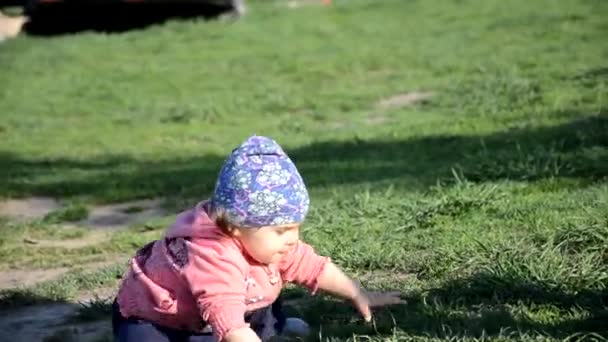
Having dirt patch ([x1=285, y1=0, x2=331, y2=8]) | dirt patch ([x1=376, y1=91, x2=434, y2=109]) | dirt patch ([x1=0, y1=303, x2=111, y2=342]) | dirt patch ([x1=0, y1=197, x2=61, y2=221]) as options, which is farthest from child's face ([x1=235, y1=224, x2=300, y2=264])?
dirt patch ([x1=285, y1=0, x2=331, y2=8])

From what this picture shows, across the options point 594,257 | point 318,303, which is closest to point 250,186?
point 318,303

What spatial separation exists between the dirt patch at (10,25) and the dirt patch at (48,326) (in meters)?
10.1

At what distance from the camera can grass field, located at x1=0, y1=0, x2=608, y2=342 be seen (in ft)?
14.0

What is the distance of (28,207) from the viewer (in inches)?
273

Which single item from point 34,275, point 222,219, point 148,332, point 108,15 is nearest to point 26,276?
point 34,275

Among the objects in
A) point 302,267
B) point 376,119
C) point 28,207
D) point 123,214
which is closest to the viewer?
point 302,267

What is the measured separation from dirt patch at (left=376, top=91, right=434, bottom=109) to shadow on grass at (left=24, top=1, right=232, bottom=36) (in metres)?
5.53

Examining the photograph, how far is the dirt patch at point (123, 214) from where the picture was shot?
21.0 ft

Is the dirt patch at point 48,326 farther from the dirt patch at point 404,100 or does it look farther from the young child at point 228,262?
the dirt patch at point 404,100

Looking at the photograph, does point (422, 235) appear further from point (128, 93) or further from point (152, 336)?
point (128, 93)

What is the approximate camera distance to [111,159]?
812cm

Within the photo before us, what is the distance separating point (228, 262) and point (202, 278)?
9 cm

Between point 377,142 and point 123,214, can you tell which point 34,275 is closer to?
point 123,214

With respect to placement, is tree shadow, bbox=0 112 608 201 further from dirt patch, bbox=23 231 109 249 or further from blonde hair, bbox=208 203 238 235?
blonde hair, bbox=208 203 238 235
